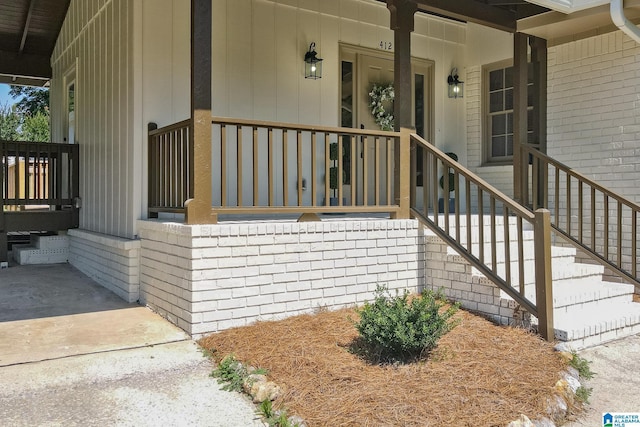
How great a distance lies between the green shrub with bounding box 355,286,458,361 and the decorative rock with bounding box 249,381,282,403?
765 mm

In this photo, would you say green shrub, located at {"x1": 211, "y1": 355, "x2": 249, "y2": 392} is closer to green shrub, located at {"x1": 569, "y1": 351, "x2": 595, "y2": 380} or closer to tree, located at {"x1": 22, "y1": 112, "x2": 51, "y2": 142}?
green shrub, located at {"x1": 569, "y1": 351, "x2": 595, "y2": 380}

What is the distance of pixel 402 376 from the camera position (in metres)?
3.21

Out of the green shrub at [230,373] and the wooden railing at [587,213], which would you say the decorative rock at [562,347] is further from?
the green shrub at [230,373]

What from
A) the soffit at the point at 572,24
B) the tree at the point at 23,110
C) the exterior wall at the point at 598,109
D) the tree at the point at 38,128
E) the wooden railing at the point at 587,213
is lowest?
the wooden railing at the point at 587,213

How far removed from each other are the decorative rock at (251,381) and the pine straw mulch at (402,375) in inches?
2.4

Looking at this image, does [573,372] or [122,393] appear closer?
[122,393]

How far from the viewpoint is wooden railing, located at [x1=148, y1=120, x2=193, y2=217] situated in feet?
14.5

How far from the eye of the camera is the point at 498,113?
25.2 ft

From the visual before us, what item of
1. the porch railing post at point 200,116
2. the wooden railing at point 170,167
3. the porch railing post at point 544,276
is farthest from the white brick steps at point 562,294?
the wooden railing at point 170,167

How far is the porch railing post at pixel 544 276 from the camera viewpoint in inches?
153

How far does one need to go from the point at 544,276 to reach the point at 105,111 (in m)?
5.17

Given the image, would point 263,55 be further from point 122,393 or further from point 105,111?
point 122,393

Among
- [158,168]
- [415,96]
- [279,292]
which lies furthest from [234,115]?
[415,96]

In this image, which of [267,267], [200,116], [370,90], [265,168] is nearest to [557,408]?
[267,267]
